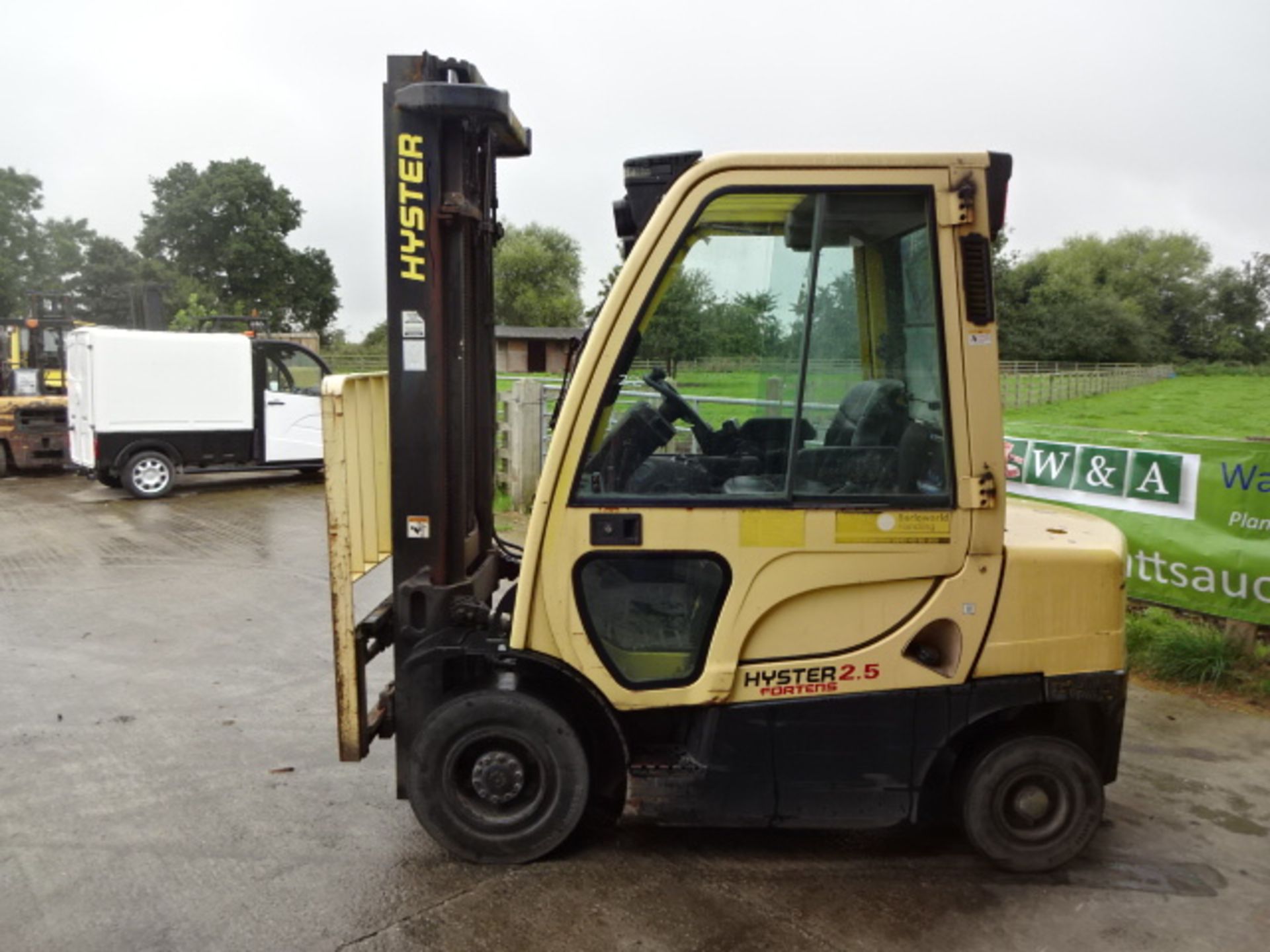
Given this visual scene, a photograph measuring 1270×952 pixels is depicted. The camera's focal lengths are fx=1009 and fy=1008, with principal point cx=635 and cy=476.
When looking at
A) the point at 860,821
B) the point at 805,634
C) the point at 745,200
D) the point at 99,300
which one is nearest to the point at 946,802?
the point at 860,821

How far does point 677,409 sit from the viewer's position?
3.70 metres

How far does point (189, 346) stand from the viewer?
535 inches

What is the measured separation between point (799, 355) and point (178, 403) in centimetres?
1231

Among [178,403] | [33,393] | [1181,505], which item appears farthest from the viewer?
[33,393]

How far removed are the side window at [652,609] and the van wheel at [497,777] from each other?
360mm

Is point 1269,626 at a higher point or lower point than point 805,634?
lower

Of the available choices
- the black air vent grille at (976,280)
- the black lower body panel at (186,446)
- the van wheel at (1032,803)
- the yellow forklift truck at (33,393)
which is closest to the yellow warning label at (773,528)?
the black air vent grille at (976,280)

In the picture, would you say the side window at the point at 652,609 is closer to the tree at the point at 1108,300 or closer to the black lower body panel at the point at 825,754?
the black lower body panel at the point at 825,754

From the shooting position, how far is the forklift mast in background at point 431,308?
3.69m

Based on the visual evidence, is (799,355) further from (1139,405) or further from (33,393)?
(1139,405)

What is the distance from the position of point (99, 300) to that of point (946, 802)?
70385mm

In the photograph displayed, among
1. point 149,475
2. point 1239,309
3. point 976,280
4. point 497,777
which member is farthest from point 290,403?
point 1239,309

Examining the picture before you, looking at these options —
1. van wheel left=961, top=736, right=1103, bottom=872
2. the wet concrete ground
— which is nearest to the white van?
the wet concrete ground

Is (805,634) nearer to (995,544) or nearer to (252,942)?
(995,544)
